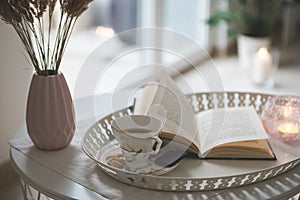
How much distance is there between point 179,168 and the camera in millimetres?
1163

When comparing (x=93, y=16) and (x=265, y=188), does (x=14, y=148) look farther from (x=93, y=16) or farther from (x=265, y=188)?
(x=93, y=16)

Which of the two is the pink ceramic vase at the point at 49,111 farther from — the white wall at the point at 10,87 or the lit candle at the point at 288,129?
the lit candle at the point at 288,129

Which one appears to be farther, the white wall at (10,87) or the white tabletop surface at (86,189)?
the white wall at (10,87)

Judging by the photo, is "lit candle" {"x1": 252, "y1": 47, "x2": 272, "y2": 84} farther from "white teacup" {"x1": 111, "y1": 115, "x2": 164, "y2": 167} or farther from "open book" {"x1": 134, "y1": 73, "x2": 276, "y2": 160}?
"white teacup" {"x1": 111, "y1": 115, "x2": 164, "y2": 167}

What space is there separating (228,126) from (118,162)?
0.32m

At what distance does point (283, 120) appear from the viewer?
1326 millimetres

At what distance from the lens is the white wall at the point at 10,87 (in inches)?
55.9

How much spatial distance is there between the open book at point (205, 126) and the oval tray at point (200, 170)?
26 mm

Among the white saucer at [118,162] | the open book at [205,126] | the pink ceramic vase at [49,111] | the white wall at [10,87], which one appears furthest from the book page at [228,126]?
the white wall at [10,87]

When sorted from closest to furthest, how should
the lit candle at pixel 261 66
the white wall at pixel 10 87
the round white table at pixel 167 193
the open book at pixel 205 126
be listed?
the round white table at pixel 167 193, the open book at pixel 205 126, the white wall at pixel 10 87, the lit candle at pixel 261 66

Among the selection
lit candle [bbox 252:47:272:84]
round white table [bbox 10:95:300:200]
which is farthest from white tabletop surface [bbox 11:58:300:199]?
lit candle [bbox 252:47:272:84]

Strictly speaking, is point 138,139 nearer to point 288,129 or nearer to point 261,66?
point 288,129

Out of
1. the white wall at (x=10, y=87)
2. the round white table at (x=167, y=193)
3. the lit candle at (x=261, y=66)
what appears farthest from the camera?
the lit candle at (x=261, y=66)

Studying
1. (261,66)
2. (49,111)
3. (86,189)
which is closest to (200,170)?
(86,189)
